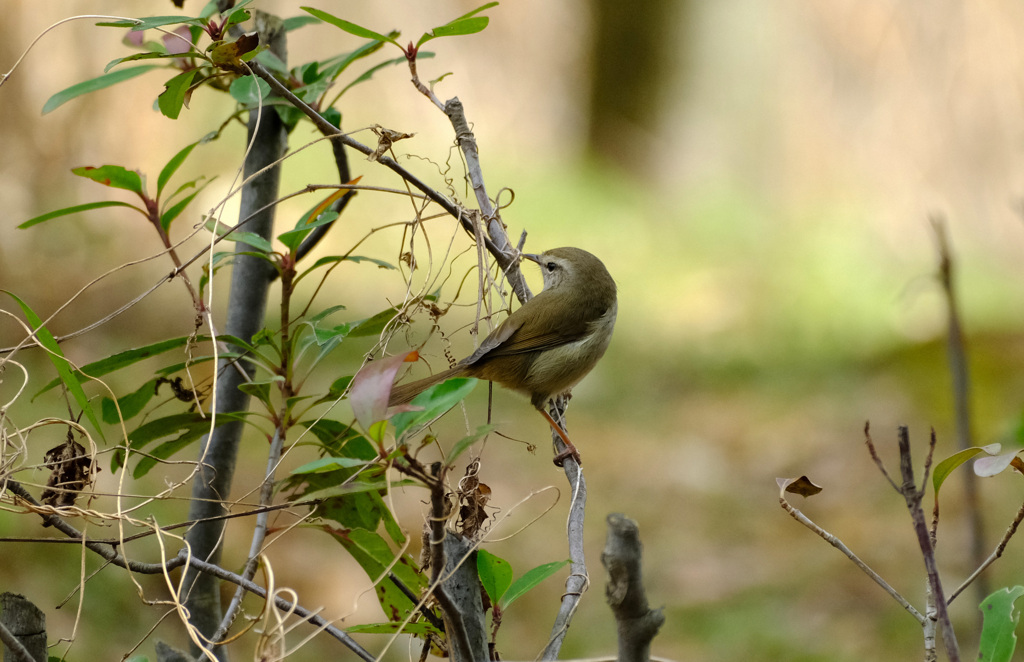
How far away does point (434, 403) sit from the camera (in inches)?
44.9

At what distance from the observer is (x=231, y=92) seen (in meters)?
1.86

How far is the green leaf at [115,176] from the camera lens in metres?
1.76

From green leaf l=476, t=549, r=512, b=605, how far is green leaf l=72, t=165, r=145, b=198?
1077 millimetres

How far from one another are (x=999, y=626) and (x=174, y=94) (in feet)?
5.32

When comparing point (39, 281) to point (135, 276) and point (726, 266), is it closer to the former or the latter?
point (135, 276)

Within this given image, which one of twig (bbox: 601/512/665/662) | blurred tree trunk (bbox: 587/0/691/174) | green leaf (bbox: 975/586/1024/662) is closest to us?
twig (bbox: 601/512/665/662)

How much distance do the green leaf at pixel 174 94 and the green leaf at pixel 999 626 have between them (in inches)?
61.4

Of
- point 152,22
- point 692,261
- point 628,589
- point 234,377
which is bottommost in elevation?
point 628,589

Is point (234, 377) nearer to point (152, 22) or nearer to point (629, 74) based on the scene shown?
point (152, 22)

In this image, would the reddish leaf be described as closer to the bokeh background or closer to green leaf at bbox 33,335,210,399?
green leaf at bbox 33,335,210,399

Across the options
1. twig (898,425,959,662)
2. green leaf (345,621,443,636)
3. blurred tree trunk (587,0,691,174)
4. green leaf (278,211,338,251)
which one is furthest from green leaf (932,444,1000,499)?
blurred tree trunk (587,0,691,174)

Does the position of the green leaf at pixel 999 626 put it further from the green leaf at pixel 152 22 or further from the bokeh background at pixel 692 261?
the green leaf at pixel 152 22

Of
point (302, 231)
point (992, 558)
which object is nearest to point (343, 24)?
point (302, 231)

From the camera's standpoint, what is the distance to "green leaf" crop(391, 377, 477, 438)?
3.61 ft
